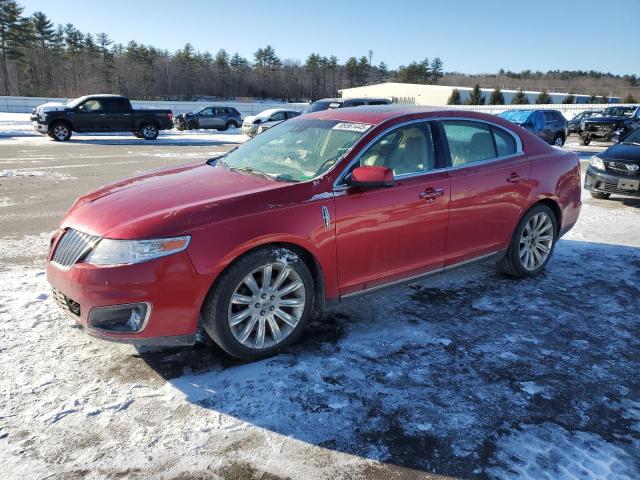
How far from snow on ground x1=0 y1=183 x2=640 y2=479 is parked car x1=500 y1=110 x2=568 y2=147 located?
605 inches

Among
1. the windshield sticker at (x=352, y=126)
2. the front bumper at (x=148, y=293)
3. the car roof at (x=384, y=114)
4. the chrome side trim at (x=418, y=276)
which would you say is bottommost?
the chrome side trim at (x=418, y=276)

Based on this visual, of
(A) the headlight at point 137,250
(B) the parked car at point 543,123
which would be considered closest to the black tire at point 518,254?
(A) the headlight at point 137,250

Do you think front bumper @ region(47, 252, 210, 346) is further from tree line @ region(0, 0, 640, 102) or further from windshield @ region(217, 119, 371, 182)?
tree line @ region(0, 0, 640, 102)

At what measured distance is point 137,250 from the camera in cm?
288

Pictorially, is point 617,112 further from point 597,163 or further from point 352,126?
point 352,126

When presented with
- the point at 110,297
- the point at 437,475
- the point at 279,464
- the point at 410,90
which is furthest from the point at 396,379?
the point at 410,90

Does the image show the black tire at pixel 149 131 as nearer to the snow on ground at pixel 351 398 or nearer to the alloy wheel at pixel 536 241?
the snow on ground at pixel 351 398

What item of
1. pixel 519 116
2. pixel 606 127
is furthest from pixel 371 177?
pixel 606 127

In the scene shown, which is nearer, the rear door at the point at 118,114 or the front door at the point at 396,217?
the front door at the point at 396,217

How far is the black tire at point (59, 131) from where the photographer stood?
18.6 m

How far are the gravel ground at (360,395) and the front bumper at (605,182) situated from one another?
500 centimetres

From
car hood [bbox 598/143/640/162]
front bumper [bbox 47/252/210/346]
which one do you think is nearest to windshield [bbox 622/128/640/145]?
car hood [bbox 598/143/640/162]

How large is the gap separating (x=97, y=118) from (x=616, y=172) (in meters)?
18.4

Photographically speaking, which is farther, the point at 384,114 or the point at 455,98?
the point at 455,98
